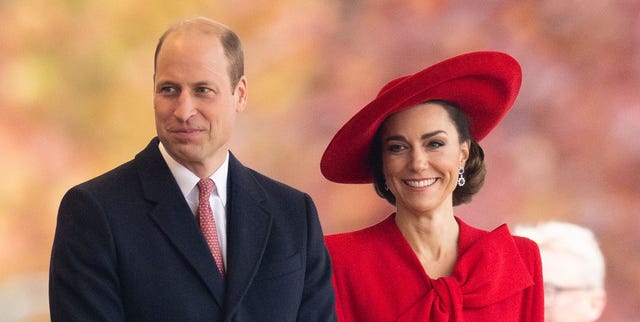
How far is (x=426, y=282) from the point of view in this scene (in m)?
2.77

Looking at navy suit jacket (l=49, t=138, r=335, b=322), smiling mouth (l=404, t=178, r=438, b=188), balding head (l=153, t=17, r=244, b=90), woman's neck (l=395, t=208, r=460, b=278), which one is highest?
balding head (l=153, t=17, r=244, b=90)

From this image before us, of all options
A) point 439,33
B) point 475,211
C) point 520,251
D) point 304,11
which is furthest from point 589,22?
point 520,251

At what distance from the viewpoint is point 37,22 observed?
374 cm

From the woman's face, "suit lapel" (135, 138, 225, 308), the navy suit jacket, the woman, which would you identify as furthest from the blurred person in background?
"suit lapel" (135, 138, 225, 308)

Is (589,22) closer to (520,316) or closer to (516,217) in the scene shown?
(516,217)

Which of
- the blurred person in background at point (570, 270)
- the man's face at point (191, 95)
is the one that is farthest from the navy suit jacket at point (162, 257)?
the blurred person in background at point (570, 270)

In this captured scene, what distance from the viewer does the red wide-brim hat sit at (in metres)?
2.71

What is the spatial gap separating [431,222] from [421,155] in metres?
0.20

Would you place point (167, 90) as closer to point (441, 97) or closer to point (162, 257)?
point (162, 257)

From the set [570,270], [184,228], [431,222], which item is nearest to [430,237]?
[431,222]

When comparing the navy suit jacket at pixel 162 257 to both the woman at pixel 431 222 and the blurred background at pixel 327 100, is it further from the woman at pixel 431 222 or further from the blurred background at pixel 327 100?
the blurred background at pixel 327 100

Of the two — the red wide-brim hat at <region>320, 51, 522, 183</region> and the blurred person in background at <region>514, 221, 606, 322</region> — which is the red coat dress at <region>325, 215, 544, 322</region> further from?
the blurred person in background at <region>514, 221, 606, 322</region>

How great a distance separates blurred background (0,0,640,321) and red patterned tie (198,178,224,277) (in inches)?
65.7

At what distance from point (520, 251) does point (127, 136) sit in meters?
1.58
